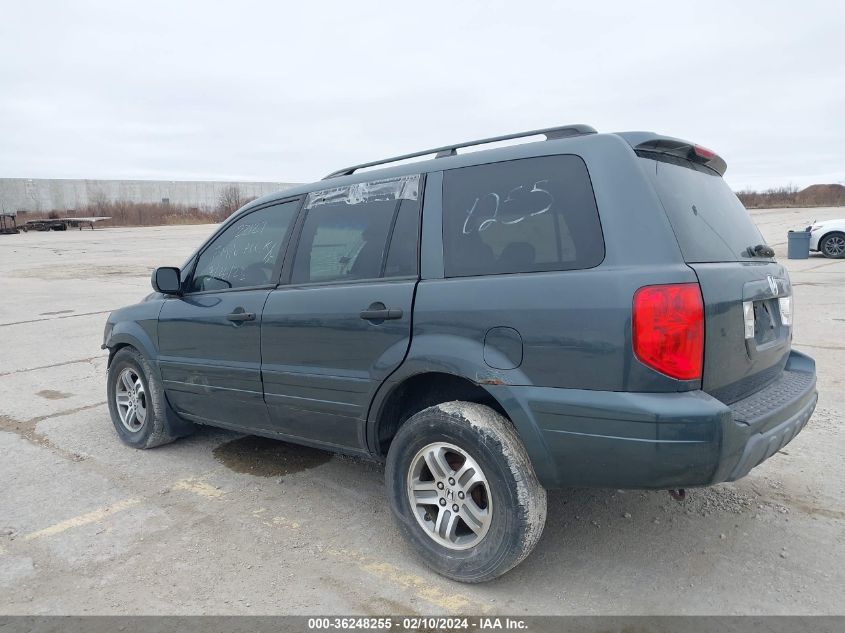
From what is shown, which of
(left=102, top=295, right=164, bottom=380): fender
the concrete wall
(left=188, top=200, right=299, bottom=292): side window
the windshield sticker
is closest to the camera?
the windshield sticker

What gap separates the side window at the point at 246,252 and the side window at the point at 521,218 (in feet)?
4.13

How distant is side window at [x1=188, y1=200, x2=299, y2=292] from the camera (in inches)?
157

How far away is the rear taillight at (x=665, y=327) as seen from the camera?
2451 millimetres

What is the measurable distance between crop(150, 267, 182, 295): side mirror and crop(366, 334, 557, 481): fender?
1.94 metres

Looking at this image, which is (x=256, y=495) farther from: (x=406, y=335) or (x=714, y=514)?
(x=714, y=514)

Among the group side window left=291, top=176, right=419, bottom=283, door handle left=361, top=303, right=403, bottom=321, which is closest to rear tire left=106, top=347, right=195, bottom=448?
side window left=291, top=176, right=419, bottom=283

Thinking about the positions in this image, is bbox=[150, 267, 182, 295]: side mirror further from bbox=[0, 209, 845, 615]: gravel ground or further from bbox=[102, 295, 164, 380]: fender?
bbox=[0, 209, 845, 615]: gravel ground

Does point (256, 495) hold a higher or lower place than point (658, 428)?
lower

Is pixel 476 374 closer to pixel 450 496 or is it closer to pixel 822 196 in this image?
pixel 450 496

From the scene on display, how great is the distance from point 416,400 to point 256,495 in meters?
1.30

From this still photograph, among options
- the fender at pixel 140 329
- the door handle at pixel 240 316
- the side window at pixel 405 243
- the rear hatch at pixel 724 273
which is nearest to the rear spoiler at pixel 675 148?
the rear hatch at pixel 724 273

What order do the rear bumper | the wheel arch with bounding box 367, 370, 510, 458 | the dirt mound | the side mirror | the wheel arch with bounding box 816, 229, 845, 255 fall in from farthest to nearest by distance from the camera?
1. the dirt mound
2. the wheel arch with bounding box 816, 229, 845, 255
3. the side mirror
4. the wheel arch with bounding box 367, 370, 510, 458
5. the rear bumper

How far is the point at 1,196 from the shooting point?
64.5 metres

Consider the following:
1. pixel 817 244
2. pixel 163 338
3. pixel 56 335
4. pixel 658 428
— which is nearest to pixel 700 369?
pixel 658 428
